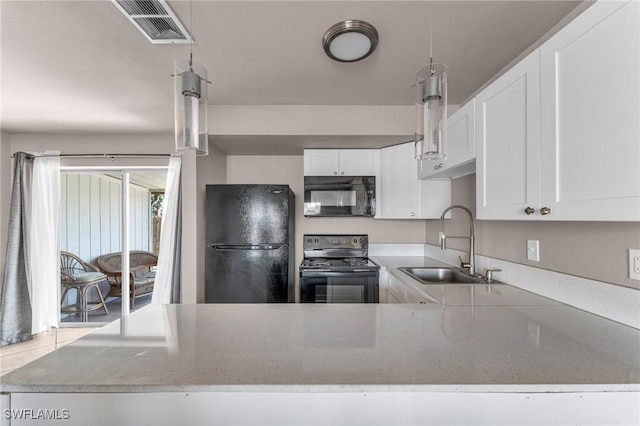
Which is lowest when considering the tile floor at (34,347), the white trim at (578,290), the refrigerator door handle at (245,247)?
the tile floor at (34,347)

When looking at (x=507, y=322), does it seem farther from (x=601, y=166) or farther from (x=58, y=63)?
(x=58, y=63)

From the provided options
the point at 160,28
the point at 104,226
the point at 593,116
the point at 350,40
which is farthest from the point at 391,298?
the point at 104,226

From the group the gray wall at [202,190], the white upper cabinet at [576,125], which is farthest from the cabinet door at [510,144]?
the gray wall at [202,190]

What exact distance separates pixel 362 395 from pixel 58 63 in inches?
99.2

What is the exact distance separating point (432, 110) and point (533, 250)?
1.01m

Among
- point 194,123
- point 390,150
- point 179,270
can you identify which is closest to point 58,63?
point 194,123

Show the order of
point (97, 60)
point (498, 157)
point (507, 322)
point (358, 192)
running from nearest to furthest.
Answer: point (507, 322) → point (498, 157) → point (97, 60) → point (358, 192)

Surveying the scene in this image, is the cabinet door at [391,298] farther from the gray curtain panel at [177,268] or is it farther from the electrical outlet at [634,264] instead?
the gray curtain panel at [177,268]

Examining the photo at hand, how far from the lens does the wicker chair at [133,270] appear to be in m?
3.24

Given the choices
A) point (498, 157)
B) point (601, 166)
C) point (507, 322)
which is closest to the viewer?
point (601, 166)

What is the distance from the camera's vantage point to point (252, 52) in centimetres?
167

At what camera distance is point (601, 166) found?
0.83 m

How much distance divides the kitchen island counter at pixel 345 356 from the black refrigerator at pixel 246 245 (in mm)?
1367

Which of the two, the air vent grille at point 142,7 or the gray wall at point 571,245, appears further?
the air vent grille at point 142,7
